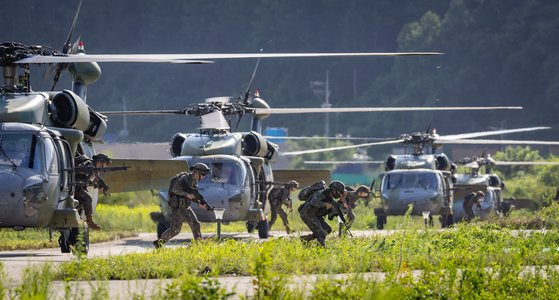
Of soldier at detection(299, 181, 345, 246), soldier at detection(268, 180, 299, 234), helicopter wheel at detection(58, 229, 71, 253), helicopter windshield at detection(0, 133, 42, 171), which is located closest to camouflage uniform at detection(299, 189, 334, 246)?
soldier at detection(299, 181, 345, 246)

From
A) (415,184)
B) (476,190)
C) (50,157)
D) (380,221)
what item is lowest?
(380,221)

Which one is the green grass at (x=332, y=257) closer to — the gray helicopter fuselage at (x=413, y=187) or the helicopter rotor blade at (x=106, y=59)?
the helicopter rotor blade at (x=106, y=59)

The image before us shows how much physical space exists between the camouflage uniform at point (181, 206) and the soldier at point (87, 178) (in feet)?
3.83

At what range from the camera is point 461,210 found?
42.8 meters

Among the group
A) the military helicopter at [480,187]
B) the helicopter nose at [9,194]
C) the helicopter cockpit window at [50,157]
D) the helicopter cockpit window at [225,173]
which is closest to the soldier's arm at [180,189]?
the helicopter cockpit window at [50,157]

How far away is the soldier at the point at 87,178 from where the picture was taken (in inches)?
826

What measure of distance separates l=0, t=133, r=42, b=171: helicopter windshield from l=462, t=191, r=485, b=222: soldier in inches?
909

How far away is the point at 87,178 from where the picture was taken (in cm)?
Answer: 2125

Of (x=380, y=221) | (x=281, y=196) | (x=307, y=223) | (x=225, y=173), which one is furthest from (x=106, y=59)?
(x=380, y=221)

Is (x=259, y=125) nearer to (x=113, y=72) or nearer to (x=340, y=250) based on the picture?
(x=340, y=250)

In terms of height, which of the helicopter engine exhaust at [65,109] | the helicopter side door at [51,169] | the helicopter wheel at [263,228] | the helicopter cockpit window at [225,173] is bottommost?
the helicopter wheel at [263,228]

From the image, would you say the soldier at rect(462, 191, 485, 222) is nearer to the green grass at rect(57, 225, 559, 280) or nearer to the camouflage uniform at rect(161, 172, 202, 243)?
the green grass at rect(57, 225, 559, 280)

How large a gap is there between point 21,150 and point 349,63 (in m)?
81.6

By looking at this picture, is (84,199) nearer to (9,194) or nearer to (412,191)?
(9,194)
